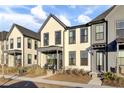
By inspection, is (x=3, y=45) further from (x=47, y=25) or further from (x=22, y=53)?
(x=47, y=25)

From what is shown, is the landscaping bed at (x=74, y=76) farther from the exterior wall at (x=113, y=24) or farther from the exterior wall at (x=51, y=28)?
the exterior wall at (x=51, y=28)

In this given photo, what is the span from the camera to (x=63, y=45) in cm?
2838

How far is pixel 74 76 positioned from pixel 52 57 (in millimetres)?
7816

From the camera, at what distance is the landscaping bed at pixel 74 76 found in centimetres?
2092

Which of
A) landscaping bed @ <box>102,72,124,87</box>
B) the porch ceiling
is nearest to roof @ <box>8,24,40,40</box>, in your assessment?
the porch ceiling

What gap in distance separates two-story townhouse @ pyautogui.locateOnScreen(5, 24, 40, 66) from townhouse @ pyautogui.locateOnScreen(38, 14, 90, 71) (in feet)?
13.7

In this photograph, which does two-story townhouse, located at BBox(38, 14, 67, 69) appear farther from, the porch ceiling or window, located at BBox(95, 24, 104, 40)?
window, located at BBox(95, 24, 104, 40)

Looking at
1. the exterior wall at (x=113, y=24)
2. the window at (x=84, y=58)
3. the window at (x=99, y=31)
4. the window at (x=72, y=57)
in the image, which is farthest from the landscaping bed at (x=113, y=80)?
the window at (x=72, y=57)

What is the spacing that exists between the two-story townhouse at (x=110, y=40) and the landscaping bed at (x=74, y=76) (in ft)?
7.80

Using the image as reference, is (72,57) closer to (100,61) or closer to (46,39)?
(100,61)

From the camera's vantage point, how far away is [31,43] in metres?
35.3

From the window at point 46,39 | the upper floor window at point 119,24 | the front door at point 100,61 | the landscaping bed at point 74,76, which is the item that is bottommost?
the landscaping bed at point 74,76
